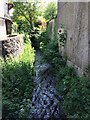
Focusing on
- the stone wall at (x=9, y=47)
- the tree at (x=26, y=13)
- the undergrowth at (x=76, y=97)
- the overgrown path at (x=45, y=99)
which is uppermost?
the tree at (x=26, y=13)

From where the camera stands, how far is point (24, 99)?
6.30 meters

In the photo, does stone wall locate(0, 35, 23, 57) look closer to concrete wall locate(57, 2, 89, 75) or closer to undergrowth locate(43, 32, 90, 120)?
concrete wall locate(57, 2, 89, 75)

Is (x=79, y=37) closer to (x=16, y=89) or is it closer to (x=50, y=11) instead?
(x=16, y=89)

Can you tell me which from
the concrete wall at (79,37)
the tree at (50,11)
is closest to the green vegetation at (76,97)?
the concrete wall at (79,37)

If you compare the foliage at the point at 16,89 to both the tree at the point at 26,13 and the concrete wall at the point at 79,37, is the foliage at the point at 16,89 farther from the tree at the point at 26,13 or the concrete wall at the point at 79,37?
the tree at the point at 26,13

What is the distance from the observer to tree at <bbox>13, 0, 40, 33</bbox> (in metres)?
28.1

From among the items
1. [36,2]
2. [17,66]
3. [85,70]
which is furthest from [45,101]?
[36,2]

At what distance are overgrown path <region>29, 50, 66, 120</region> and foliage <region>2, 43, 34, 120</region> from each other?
198 mm

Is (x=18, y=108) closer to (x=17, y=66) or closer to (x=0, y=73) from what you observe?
(x=0, y=73)

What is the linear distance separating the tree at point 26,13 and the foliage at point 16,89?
62.4ft

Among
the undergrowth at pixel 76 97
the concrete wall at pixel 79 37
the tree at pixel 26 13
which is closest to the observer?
the undergrowth at pixel 76 97

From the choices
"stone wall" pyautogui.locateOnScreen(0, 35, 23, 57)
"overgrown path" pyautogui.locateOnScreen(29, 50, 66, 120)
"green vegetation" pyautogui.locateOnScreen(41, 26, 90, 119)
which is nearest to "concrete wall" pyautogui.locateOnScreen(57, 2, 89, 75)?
"green vegetation" pyautogui.locateOnScreen(41, 26, 90, 119)

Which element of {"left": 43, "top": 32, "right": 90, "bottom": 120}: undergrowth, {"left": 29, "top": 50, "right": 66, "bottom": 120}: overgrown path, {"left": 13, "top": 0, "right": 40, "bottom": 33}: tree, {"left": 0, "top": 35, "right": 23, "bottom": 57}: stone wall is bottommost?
{"left": 29, "top": 50, "right": 66, "bottom": 120}: overgrown path

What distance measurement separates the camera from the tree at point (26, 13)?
28.1 m
